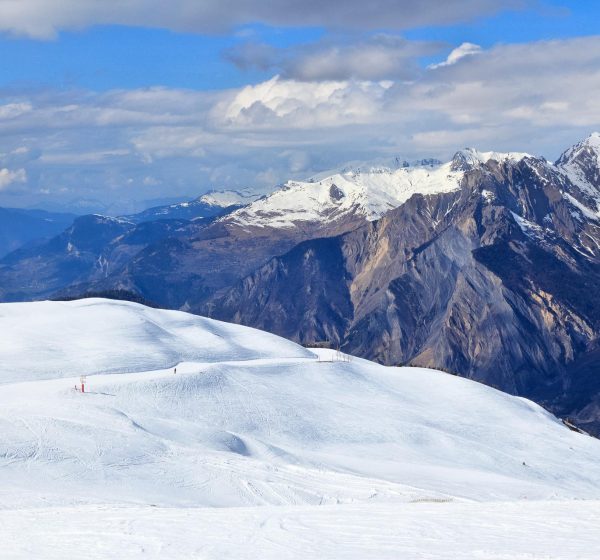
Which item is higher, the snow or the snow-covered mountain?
the snow

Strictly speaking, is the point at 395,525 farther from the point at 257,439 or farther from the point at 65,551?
the point at 257,439

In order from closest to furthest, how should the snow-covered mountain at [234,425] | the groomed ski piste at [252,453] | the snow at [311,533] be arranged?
the snow at [311,533] < the groomed ski piste at [252,453] < the snow-covered mountain at [234,425]

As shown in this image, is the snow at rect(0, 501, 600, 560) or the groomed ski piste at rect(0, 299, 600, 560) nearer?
the snow at rect(0, 501, 600, 560)

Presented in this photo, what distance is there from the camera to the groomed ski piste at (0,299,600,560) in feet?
139

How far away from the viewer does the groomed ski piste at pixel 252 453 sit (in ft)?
139

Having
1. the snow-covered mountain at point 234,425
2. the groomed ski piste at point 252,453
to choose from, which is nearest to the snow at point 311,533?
the groomed ski piste at point 252,453

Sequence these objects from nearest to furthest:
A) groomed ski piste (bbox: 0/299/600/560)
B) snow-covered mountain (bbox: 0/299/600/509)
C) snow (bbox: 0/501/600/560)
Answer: snow (bbox: 0/501/600/560)
groomed ski piste (bbox: 0/299/600/560)
snow-covered mountain (bbox: 0/299/600/509)

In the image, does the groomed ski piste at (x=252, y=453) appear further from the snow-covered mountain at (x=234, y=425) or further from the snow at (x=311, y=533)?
the snow-covered mountain at (x=234, y=425)

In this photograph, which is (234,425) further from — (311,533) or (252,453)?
(311,533)

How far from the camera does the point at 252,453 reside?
9175 centimetres

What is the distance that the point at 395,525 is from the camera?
4478 centimetres

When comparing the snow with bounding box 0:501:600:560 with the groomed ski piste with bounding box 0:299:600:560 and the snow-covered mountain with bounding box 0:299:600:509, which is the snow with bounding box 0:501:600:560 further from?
the snow-covered mountain with bounding box 0:299:600:509

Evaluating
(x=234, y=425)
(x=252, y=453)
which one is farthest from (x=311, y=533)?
(x=234, y=425)

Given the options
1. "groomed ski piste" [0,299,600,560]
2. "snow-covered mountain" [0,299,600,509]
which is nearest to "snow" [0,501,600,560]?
"groomed ski piste" [0,299,600,560]
